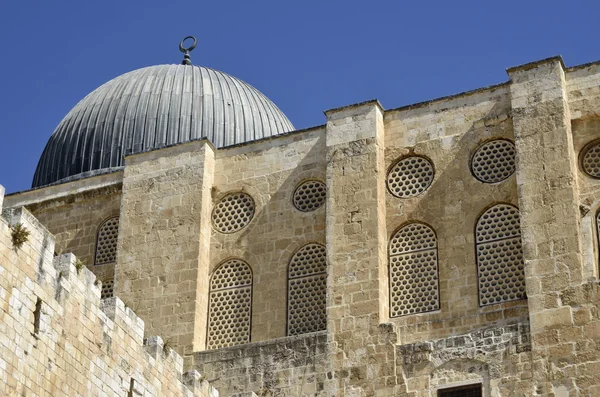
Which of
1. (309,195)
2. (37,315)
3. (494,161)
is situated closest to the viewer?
(37,315)

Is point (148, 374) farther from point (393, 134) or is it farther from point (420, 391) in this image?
point (393, 134)

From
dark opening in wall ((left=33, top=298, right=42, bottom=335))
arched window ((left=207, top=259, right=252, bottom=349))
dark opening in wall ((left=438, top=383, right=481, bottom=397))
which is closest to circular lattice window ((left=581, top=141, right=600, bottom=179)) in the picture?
dark opening in wall ((left=438, top=383, right=481, bottom=397))

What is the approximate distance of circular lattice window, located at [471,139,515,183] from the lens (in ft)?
74.2

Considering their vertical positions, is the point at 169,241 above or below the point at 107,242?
below

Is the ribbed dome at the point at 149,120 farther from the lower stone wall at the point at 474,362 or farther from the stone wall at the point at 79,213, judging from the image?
the lower stone wall at the point at 474,362

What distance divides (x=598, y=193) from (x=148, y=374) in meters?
8.39

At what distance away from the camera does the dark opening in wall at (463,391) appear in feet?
67.9

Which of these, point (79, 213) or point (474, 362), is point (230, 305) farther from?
point (474, 362)

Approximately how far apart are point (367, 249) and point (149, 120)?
7.75 meters

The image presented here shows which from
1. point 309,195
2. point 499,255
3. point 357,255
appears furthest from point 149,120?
point 499,255

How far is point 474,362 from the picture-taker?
20.8 metres

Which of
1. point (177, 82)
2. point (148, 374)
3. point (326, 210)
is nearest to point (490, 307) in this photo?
point (326, 210)

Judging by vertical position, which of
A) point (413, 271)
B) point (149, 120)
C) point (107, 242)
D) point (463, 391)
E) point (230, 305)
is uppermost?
point (149, 120)

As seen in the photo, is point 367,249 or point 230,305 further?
point 230,305
